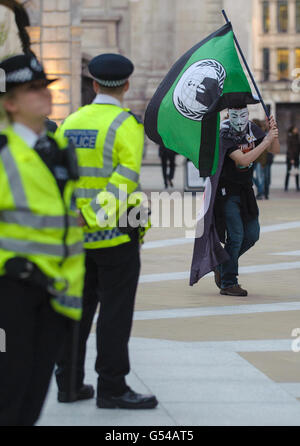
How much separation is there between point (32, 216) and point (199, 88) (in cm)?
538

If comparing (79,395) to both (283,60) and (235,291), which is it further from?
(283,60)

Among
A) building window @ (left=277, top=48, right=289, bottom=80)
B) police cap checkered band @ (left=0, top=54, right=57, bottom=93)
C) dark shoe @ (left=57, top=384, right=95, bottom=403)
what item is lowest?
building window @ (left=277, top=48, right=289, bottom=80)

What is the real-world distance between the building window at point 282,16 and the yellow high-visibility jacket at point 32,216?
85660 millimetres

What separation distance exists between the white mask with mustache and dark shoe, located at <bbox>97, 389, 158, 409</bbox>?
4.24 m

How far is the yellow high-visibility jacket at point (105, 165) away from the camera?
5566 mm

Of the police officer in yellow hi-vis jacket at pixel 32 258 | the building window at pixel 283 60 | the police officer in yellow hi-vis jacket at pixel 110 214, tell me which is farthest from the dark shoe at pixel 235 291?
the building window at pixel 283 60

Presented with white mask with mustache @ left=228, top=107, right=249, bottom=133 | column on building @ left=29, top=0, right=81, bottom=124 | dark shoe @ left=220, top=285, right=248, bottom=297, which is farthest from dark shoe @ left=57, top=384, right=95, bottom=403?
column on building @ left=29, top=0, right=81, bottom=124

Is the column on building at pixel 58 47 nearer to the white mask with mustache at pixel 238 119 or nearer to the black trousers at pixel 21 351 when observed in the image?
the white mask with mustache at pixel 238 119

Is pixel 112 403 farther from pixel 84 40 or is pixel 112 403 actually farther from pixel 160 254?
pixel 84 40

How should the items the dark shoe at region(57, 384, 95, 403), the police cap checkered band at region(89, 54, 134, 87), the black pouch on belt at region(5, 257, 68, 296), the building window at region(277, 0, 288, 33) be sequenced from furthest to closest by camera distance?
the building window at region(277, 0, 288, 33)
the dark shoe at region(57, 384, 95, 403)
the police cap checkered band at region(89, 54, 134, 87)
the black pouch on belt at region(5, 257, 68, 296)

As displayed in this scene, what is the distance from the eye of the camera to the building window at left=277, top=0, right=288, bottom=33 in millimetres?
87500

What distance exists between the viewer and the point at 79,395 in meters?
5.85

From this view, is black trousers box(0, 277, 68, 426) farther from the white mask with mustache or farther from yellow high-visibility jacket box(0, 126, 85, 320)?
the white mask with mustache

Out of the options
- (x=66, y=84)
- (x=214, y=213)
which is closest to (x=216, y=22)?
(x=66, y=84)
